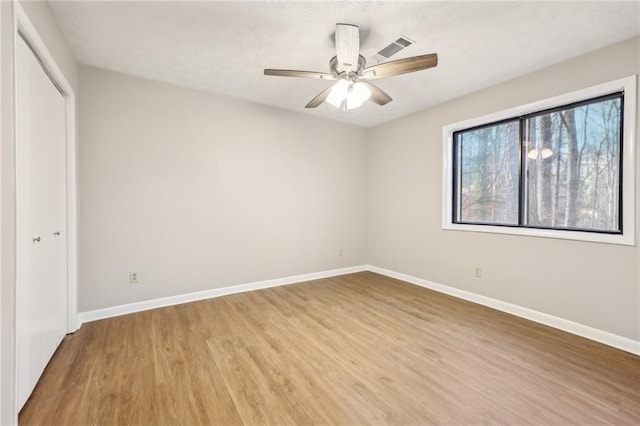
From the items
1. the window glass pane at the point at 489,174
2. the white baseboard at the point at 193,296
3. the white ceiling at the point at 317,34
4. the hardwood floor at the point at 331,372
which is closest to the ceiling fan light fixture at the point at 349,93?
the white ceiling at the point at 317,34

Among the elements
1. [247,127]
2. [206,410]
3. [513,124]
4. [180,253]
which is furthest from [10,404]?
[513,124]

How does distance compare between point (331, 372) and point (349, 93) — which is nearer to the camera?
point (331, 372)

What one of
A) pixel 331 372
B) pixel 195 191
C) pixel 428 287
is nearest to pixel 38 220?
pixel 195 191

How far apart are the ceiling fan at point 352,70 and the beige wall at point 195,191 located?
5.30ft

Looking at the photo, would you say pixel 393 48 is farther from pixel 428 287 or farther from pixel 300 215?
pixel 428 287

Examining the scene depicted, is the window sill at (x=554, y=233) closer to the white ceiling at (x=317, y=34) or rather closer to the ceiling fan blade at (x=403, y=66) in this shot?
the white ceiling at (x=317, y=34)

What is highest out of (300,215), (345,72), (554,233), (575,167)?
(345,72)

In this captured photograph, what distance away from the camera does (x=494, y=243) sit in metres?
3.15

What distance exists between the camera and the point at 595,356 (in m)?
2.13

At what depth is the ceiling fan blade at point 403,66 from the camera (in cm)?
189

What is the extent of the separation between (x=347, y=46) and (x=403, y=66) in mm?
445

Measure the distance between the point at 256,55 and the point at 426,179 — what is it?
9.04ft

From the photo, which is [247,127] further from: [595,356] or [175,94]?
[595,356]

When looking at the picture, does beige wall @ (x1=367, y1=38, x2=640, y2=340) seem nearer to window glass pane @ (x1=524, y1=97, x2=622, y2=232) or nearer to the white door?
window glass pane @ (x1=524, y1=97, x2=622, y2=232)
